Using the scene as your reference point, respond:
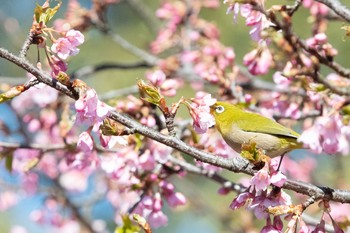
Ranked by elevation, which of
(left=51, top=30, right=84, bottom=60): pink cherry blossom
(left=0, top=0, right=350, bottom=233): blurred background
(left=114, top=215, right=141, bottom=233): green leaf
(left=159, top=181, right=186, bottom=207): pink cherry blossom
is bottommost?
(left=0, top=0, right=350, bottom=233): blurred background

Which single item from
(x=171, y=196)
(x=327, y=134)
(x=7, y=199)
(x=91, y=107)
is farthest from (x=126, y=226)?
(x=7, y=199)

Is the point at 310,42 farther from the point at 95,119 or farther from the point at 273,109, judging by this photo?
the point at 95,119

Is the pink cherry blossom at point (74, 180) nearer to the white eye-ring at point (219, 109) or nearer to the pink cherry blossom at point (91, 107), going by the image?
the white eye-ring at point (219, 109)

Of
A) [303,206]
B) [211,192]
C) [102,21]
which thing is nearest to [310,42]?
[303,206]

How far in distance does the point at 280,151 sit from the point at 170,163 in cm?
55

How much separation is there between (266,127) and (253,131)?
6 centimetres

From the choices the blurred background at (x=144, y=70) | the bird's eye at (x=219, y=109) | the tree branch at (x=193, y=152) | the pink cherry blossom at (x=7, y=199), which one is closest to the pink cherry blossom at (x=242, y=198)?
the tree branch at (x=193, y=152)

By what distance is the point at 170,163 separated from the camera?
2.40 metres

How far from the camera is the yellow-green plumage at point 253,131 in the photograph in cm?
195

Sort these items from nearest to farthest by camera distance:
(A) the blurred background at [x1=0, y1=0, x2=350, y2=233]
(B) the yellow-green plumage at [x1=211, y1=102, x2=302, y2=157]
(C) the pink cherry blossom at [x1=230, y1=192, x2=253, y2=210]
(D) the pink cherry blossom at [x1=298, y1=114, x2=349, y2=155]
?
(D) the pink cherry blossom at [x1=298, y1=114, x2=349, y2=155] < (C) the pink cherry blossom at [x1=230, y1=192, x2=253, y2=210] < (B) the yellow-green plumage at [x1=211, y1=102, x2=302, y2=157] < (A) the blurred background at [x1=0, y1=0, x2=350, y2=233]

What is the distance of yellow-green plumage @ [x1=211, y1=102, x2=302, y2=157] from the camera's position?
1951 mm

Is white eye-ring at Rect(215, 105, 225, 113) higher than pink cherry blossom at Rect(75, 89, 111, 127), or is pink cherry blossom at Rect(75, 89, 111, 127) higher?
pink cherry blossom at Rect(75, 89, 111, 127)

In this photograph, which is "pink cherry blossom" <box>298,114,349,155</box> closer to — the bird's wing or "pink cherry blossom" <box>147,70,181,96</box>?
the bird's wing

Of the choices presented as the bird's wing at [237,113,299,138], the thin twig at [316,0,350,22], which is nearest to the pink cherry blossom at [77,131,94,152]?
the bird's wing at [237,113,299,138]
